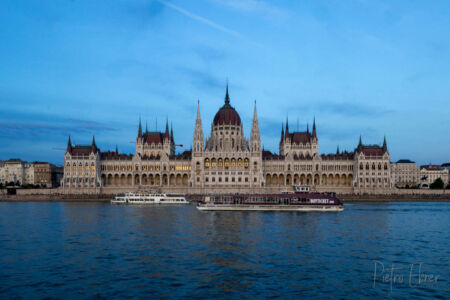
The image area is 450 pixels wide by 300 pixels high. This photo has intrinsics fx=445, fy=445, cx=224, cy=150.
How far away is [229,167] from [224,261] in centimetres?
9570

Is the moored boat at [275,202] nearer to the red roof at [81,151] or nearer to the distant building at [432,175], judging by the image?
the red roof at [81,151]

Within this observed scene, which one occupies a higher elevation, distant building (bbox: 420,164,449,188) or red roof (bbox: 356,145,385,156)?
red roof (bbox: 356,145,385,156)

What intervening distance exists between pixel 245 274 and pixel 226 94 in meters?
124

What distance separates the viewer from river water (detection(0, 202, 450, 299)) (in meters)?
23.8

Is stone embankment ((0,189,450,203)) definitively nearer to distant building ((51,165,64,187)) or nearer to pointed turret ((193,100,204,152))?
pointed turret ((193,100,204,152))

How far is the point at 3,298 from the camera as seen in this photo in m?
22.2

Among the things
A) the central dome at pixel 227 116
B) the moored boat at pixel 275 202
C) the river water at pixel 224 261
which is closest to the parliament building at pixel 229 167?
the central dome at pixel 227 116

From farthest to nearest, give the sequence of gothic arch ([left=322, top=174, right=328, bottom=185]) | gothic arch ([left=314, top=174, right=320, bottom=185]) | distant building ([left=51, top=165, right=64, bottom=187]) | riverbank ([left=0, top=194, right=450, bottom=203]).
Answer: distant building ([left=51, top=165, right=64, bottom=187]), gothic arch ([left=322, top=174, right=328, bottom=185]), gothic arch ([left=314, top=174, right=320, bottom=185]), riverbank ([left=0, top=194, right=450, bottom=203])

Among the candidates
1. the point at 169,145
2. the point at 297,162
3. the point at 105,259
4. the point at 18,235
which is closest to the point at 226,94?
the point at 169,145

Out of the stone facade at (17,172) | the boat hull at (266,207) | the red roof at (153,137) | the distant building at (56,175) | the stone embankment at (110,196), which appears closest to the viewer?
the boat hull at (266,207)

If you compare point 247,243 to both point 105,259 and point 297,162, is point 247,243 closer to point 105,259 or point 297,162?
point 105,259

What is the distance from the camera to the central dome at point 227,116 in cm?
13700

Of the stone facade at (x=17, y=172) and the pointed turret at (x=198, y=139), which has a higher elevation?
the pointed turret at (x=198, y=139)

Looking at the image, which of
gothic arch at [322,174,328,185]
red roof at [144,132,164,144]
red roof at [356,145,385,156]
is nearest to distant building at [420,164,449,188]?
red roof at [356,145,385,156]
